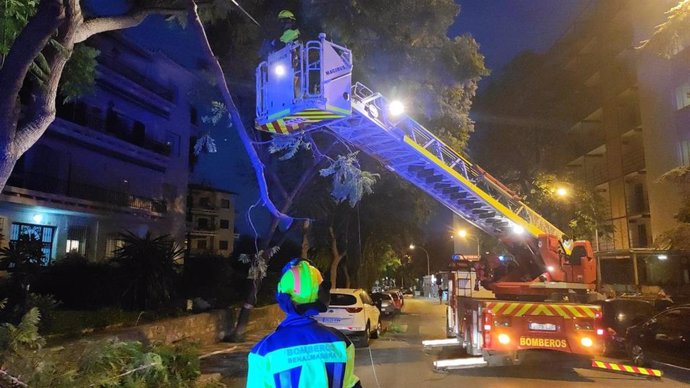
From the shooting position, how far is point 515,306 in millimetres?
10070

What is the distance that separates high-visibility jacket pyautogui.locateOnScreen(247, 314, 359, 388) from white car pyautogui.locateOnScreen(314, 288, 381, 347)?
1228 cm

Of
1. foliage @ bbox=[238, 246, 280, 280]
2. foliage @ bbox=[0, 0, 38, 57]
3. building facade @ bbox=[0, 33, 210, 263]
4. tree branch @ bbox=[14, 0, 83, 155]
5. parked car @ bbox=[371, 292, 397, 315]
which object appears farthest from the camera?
parked car @ bbox=[371, 292, 397, 315]

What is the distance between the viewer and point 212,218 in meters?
56.2

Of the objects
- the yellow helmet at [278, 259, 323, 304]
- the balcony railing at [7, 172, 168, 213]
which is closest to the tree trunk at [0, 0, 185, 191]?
the yellow helmet at [278, 259, 323, 304]

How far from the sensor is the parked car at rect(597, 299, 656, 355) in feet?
43.1

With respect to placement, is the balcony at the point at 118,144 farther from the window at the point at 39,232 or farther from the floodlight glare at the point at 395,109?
the floodlight glare at the point at 395,109

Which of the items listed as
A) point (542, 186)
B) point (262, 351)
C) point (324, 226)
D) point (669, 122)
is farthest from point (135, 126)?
point (262, 351)

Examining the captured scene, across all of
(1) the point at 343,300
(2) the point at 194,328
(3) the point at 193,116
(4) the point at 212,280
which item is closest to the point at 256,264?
(2) the point at 194,328

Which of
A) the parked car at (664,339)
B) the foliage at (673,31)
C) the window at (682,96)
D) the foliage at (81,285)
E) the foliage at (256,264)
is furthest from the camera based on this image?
the window at (682,96)

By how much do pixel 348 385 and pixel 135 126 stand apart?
28507 mm

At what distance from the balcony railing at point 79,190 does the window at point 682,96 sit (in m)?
25.8

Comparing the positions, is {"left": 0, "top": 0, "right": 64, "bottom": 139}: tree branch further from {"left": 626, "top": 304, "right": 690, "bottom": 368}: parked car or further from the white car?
{"left": 626, "top": 304, "right": 690, "bottom": 368}: parked car

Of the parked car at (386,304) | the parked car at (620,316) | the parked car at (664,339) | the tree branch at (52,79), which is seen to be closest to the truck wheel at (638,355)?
the parked car at (664,339)

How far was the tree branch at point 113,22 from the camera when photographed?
7094mm
